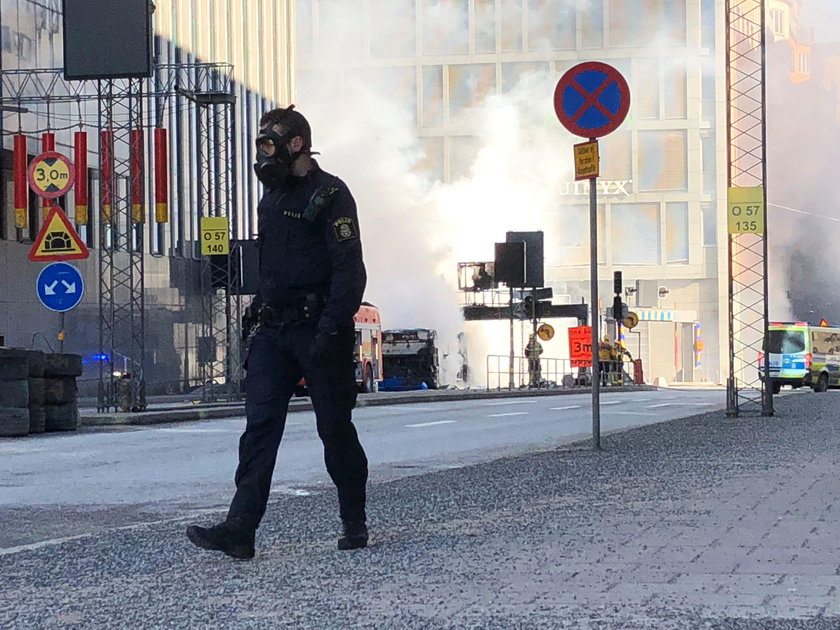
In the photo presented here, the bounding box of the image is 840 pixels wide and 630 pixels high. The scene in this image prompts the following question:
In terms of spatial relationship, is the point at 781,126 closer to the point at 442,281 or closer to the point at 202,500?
the point at 442,281

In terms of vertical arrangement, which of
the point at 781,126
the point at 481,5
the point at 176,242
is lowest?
the point at 176,242

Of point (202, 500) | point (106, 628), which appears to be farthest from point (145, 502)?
point (106, 628)

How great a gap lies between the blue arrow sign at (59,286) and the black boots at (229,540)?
16.6 m

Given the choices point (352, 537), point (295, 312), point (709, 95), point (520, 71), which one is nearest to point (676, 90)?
point (709, 95)

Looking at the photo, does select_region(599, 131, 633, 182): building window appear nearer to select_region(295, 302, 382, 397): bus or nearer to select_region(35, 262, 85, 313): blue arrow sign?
select_region(295, 302, 382, 397): bus

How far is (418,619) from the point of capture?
4988mm

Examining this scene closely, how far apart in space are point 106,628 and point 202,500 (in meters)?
5.38

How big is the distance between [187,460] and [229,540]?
8.23m

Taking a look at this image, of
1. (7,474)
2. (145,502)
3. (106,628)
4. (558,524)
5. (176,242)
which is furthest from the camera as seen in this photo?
(176,242)

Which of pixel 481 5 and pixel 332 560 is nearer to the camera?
pixel 332 560

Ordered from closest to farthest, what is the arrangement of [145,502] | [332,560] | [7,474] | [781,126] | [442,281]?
[332,560] < [145,502] < [7,474] < [442,281] < [781,126]

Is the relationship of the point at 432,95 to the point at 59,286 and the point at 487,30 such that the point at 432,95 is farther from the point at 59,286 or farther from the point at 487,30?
the point at 59,286

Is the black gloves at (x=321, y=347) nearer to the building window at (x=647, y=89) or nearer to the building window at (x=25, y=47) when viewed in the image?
the building window at (x=25, y=47)

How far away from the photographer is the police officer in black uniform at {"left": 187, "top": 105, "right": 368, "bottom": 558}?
657 centimetres
